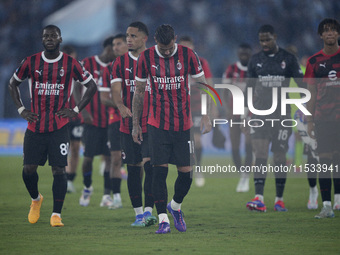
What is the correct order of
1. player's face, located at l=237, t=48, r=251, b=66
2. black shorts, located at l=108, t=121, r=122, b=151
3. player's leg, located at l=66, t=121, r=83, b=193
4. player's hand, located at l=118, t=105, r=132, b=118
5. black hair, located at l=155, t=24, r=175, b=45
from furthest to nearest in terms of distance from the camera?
player's face, located at l=237, t=48, r=251, b=66 < player's leg, located at l=66, t=121, r=83, b=193 < black shorts, located at l=108, t=121, r=122, b=151 < player's hand, located at l=118, t=105, r=132, b=118 < black hair, located at l=155, t=24, r=175, b=45

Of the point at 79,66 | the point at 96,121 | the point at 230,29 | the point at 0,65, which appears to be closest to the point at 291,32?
the point at 230,29

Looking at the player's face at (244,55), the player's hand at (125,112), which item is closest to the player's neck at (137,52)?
the player's hand at (125,112)

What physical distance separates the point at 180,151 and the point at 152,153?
11.6 inches

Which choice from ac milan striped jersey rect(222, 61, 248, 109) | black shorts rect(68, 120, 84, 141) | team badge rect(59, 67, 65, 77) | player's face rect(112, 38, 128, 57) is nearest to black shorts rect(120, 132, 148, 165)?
team badge rect(59, 67, 65, 77)

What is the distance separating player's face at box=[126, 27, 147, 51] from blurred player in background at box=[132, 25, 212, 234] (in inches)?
31.1

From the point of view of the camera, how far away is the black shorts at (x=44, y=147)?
7.98 m

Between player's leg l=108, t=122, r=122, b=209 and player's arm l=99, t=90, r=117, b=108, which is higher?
player's arm l=99, t=90, r=117, b=108

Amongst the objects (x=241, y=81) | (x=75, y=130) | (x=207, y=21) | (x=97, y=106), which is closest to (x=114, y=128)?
(x=97, y=106)

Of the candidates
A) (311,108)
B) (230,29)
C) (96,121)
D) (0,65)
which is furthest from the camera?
(230,29)

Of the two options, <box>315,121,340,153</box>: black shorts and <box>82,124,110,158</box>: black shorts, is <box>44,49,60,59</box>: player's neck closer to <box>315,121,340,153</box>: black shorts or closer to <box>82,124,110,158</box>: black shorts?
<box>82,124,110,158</box>: black shorts

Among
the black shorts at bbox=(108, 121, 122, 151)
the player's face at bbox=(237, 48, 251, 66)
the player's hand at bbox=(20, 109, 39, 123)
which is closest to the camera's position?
the player's hand at bbox=(20, 109, 39, 123)

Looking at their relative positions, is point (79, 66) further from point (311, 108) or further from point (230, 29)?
point (230, 29)

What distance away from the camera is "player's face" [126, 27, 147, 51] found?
825 centimetres

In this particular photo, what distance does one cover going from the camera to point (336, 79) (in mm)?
8477
